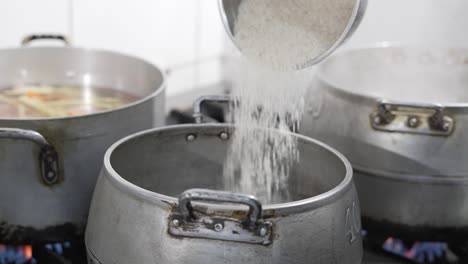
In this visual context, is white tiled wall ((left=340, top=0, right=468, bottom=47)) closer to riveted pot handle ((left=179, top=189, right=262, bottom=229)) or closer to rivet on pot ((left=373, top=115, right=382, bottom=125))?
rivet on pot ((left=373, top=115, right=382, bottom=125))

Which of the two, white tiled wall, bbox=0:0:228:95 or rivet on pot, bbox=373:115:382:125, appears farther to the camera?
white tiled wall, bbox=0:0:228:95

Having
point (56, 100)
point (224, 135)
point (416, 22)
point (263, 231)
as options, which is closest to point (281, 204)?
point (263, 231)

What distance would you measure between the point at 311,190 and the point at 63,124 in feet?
1.16

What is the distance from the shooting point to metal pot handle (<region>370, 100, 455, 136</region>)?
3.17ft

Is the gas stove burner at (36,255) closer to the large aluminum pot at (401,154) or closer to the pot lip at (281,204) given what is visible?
the pot lip at (281,204)

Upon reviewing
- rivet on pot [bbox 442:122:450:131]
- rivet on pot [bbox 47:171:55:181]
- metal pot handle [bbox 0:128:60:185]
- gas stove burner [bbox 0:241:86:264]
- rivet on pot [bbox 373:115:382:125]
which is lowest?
gas stove burner [bbox 0:241:86:264]

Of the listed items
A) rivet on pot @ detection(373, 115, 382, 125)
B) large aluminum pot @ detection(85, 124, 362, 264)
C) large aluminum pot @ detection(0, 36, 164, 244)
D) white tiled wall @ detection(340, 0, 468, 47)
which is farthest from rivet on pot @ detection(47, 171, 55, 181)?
white tiled wall @ detection(340, 0, 468, 47)

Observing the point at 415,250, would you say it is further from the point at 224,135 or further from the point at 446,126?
the point at 224,135

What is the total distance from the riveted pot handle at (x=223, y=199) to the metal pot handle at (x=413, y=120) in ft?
1.19

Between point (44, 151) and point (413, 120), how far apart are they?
523mm

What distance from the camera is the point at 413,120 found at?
0.98 m

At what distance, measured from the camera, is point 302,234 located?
2.32ft

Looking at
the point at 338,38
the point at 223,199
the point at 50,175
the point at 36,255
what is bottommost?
the point at 36,255

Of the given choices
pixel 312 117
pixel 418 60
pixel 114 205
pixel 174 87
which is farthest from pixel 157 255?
pixel 174 87
